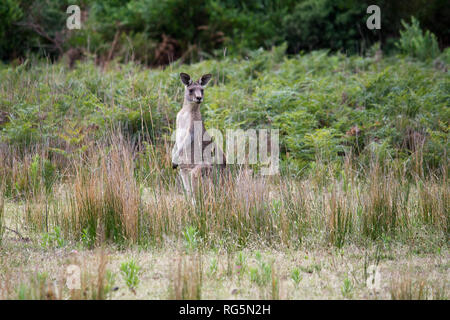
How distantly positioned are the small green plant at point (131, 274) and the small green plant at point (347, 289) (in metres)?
1.62

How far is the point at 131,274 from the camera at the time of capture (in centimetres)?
419

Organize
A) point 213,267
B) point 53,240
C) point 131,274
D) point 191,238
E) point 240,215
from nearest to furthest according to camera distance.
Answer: point 131,274 → point 213,267 → point 191,238 → point 53,240 → point 240,215

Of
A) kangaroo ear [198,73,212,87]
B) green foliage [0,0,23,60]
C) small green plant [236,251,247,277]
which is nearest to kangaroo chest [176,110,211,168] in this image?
kangaroo ear [198,73,212,87]

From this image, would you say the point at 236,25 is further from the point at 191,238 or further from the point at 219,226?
the point at 191,238

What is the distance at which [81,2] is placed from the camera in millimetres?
18906

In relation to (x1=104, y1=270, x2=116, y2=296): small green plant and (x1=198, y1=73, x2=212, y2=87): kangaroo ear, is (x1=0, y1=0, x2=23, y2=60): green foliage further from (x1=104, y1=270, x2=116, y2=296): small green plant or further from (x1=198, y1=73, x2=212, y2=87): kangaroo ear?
(x1=104, y1=270, x2=116, y2=296): small green plant

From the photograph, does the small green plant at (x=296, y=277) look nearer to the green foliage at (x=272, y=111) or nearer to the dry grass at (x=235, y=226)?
the dry grass at (x=235, y=226)

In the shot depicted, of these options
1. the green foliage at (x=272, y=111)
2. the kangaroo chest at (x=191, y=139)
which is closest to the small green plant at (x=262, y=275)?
the kangaroo chest at (x=191, y=139)

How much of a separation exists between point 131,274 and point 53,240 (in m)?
1.35

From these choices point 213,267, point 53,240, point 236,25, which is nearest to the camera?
point 213,267

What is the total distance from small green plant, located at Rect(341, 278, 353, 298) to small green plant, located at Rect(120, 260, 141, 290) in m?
1.62

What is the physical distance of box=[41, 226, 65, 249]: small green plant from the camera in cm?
505

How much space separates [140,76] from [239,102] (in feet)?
7.77

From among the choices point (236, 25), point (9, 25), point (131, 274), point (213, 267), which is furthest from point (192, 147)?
point (236, 25)
